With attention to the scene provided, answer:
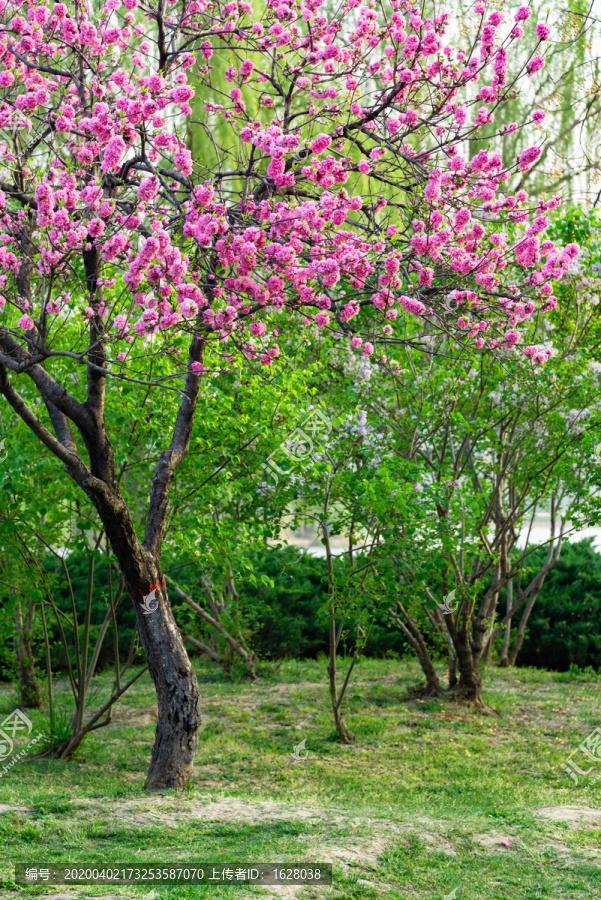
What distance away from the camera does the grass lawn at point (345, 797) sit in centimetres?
361

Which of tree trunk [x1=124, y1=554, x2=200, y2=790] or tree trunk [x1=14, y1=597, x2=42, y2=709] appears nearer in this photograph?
A: tree trunk [x1=124, y1=554, x2=200, y2=790]

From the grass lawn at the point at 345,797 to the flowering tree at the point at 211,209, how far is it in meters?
0.91

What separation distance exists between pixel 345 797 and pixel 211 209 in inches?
154

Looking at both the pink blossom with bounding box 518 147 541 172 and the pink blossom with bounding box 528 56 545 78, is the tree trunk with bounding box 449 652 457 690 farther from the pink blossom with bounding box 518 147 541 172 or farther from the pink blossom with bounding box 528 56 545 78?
the pink blossom with bounding box 528 56 545 78

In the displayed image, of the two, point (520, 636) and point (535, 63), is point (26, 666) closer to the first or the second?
point (520, 636)

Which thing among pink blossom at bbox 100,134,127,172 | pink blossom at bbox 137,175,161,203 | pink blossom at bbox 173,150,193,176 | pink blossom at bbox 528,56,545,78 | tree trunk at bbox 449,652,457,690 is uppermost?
pink blossom at bbox 528,56,545,78

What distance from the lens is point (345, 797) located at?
17.9 ft

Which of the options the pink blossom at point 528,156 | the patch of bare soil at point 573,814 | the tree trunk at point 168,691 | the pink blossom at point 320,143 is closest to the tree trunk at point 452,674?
the patch of bare soil at point 573,814

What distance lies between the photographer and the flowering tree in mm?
4047

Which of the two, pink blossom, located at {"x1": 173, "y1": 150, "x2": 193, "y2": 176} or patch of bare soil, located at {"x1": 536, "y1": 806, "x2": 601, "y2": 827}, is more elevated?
pink blossom, located at {"x1": 173, "y1": 150, "x2": 193, "y2": 176}

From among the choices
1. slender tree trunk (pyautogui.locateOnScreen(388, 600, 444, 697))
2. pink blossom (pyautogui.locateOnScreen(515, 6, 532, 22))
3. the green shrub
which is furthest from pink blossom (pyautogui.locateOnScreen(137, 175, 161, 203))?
the green shrub

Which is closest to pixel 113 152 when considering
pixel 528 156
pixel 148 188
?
pixel 148 188

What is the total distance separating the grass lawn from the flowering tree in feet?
2.98

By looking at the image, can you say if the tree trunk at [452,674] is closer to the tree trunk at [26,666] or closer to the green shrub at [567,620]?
the green shrub at [567,620]
